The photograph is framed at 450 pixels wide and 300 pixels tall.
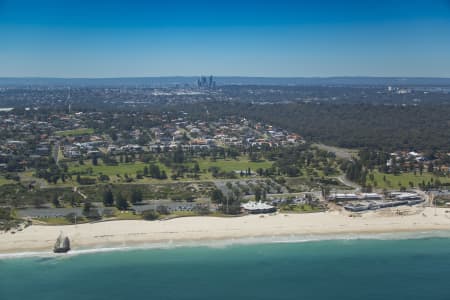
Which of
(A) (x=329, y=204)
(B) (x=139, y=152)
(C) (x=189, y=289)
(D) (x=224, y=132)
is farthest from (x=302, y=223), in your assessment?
(D) (x=224, y=132)

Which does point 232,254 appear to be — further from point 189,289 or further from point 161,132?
point 161,132

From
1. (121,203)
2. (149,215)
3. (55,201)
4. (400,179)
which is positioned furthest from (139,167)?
(400,179)

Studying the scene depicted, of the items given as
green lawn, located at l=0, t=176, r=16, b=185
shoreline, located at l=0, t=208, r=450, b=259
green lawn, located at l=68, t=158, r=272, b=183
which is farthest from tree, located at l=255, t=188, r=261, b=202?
green lawn, located at l=0, t=176, r=16, b=185

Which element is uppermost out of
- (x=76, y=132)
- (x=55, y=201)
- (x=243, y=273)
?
(x=76, y=132)

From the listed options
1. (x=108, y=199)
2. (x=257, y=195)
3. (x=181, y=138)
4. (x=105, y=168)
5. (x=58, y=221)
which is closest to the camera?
(x=58, y=221)

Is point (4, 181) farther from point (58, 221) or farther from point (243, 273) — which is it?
point (243, 273)

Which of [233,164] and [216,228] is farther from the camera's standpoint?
[233,164]
